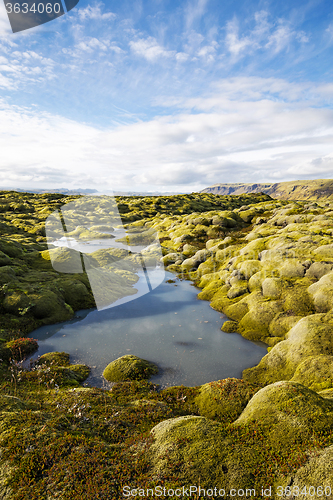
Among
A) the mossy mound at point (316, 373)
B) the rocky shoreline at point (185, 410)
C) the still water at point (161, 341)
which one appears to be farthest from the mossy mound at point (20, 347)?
the mossy mound at point (316, 373)

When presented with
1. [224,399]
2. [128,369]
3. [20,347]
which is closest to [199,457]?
[224,399]

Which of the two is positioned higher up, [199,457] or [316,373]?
[199,457]

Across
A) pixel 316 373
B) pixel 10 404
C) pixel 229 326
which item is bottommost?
pixel 229 326

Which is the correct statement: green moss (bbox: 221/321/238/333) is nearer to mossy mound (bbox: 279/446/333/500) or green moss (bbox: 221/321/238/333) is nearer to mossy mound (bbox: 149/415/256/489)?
mossy mound (bbox: 149/415/256/489)

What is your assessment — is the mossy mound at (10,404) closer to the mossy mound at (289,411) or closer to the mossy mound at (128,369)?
the mossy mound at (128,369)

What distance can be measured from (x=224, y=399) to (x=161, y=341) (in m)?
10.9

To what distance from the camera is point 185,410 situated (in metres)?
16.0

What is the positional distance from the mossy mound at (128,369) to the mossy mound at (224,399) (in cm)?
519

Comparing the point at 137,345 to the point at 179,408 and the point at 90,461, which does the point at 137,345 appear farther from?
the point at 90,461

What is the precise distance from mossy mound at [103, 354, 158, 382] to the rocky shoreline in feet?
3.46

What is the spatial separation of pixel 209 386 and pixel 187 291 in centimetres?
2578

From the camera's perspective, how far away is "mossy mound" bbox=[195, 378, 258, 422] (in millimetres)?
15555

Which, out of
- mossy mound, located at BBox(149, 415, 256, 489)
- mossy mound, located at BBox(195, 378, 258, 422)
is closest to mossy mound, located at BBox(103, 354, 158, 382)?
mossy mound, located at BBox(195, 378, 258, 422)

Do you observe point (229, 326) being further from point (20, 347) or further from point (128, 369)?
point (20, 347)
